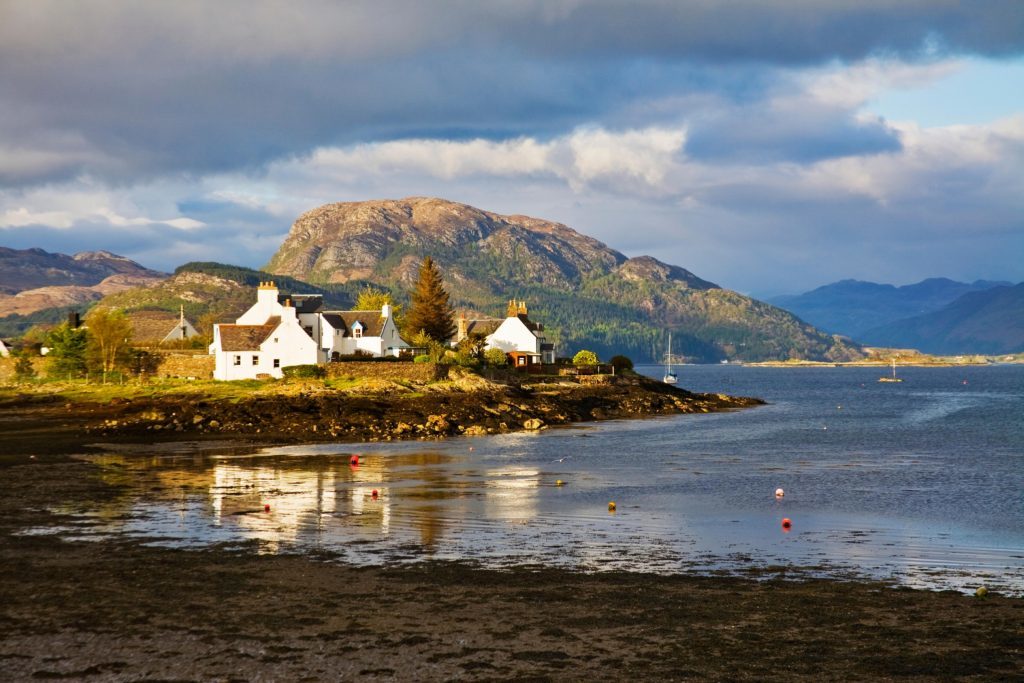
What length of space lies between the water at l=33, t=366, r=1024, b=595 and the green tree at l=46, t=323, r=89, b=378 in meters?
64.8

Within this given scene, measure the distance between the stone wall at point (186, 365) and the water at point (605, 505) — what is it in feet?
157

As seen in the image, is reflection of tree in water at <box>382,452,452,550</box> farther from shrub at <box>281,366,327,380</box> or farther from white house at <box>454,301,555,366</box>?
white house at <box>454,301,555,366</box>

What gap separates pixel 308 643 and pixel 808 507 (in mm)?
26140

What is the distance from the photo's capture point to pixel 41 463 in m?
51.6

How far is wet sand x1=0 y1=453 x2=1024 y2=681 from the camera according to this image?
17.7 metres

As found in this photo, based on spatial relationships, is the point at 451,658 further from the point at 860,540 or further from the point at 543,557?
the point at 860,540

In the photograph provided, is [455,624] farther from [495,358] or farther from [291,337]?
[495,358]

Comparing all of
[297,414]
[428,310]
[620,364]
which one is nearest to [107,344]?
[428,310]

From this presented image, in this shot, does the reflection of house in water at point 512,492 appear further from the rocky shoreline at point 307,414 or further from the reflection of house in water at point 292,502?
the rocky shoreline at point 307,414

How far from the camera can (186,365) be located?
10956cm

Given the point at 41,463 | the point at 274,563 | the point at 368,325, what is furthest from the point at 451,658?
the point at 368,325

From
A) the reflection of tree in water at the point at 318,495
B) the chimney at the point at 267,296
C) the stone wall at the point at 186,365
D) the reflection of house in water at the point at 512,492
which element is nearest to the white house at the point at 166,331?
the stone wall at the point at 186,365

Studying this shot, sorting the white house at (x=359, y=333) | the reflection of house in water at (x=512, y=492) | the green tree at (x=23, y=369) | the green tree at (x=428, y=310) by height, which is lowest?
the reflection of house in water at (x=512, y=492)

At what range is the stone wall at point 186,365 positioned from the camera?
106875 millimetres
